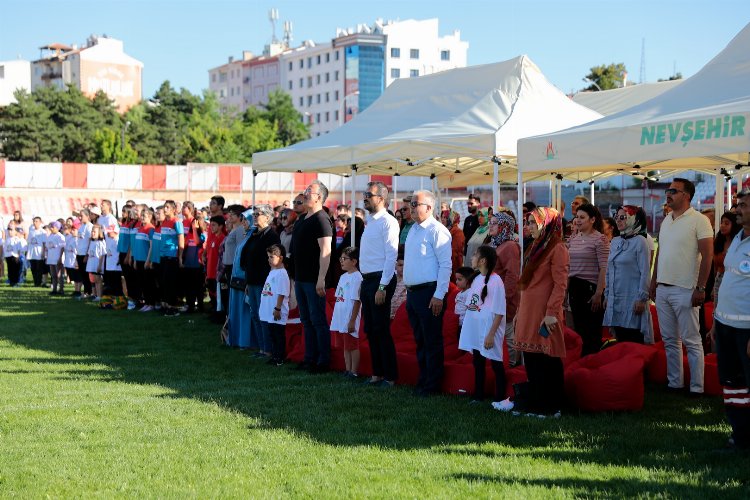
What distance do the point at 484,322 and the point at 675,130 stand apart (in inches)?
88.0

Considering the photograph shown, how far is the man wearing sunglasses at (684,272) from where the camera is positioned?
790cm

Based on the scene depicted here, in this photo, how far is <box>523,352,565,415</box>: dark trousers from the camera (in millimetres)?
7211

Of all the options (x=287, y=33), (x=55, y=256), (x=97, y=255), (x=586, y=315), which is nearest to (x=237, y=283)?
(x=586, y=315)

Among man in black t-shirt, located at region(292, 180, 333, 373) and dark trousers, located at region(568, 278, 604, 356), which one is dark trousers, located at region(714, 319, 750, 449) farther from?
man in black t-shirt, located at region(292, 180, 333, 373)

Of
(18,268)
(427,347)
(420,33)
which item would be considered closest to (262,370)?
(427,347)

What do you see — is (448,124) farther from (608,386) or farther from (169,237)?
(169,237)

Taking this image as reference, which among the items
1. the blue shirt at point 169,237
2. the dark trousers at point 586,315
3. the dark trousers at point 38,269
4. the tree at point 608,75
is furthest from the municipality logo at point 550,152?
the tree at point 608,75

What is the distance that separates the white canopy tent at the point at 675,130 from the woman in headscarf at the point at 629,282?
971mm

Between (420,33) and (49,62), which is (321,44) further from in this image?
(49,62)

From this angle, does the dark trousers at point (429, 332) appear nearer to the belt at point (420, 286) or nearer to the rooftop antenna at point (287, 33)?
the belt at point (420, 286)

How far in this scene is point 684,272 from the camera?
26.1 ft

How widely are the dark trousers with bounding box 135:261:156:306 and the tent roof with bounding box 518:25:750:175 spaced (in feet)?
30.8

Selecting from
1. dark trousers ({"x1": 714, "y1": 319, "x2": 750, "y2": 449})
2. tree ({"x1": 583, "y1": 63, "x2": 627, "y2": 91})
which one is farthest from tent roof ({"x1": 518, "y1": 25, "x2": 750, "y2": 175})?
tree ({"x1": 583, "y1": 63, "x2": 627, "y2": 91})

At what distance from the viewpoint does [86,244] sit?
18.8 meters
